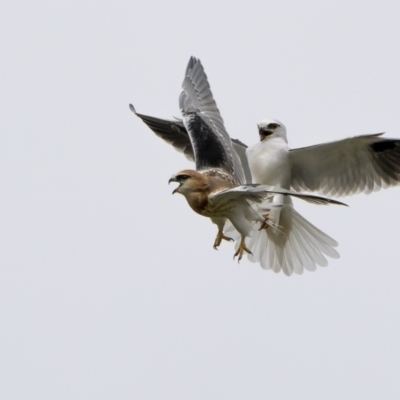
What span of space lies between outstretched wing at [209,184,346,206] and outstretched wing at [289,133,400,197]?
2.41 meters

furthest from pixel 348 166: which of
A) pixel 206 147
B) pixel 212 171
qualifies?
pixel 212 171

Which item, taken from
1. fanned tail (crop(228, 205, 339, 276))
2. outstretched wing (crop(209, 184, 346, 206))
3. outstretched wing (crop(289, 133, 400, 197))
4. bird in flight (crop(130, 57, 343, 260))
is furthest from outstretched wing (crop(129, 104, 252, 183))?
outstretched wing (crop(209, 184, 346, 206))

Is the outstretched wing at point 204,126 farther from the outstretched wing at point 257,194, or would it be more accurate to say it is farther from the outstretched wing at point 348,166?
the outstretched wing at point 348,166

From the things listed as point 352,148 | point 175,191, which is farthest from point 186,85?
point 175,191

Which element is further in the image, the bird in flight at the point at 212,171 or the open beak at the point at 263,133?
the open beak at the point at 263,133

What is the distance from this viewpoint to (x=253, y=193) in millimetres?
6680

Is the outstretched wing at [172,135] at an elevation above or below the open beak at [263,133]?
above

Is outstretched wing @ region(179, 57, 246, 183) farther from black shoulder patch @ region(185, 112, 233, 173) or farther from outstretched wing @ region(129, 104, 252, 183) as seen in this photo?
outstretched wing @ region(129, 104, 252, 183)

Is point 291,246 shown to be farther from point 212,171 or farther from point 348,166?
point 212,171

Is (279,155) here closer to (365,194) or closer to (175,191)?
(365,194)

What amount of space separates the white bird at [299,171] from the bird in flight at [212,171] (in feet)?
0.91

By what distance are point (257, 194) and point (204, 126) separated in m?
1.41

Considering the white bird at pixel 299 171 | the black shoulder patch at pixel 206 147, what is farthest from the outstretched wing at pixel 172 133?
the black shoulder patch at pixel 206 147

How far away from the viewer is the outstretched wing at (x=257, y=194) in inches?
248
